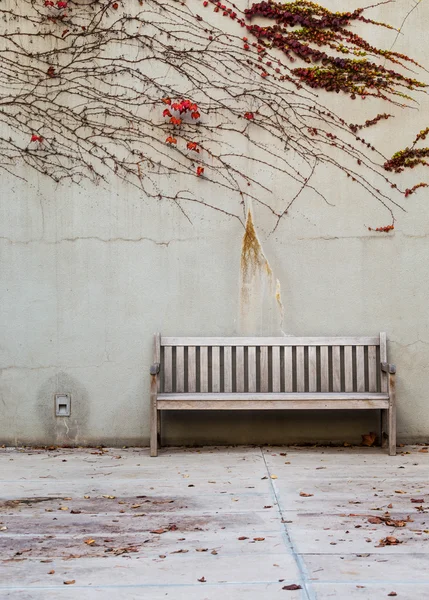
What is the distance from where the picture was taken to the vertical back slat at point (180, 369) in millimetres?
5426

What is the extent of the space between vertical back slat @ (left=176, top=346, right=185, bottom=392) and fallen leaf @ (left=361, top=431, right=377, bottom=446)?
1.39 metres

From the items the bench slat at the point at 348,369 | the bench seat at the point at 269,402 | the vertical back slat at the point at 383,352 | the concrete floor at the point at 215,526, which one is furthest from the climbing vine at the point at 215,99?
the concrete floor at the point at 215,526

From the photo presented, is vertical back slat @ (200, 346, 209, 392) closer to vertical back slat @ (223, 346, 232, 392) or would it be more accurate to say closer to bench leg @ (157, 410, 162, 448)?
vertical back slat @ (223, 346, 232, 392)

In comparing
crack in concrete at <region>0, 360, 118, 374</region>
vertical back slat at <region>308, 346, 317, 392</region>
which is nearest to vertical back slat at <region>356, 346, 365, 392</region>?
vertical back slat at <region>308, 346, 317, 392</region>

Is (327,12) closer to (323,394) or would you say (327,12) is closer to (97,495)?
(323,394)

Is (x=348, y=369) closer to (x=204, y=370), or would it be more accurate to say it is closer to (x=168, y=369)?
(x=204, y=370)

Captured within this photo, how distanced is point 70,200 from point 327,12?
2401mm

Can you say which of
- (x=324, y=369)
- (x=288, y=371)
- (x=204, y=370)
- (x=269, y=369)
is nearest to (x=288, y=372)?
(x=288, y=371)

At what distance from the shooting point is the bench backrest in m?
5.43

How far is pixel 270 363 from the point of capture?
18.1 feet

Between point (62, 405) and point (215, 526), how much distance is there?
2.51m

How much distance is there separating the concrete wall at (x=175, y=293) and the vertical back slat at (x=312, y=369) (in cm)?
20

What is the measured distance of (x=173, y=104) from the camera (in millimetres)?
5527

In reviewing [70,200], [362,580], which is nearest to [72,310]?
[70,200]
